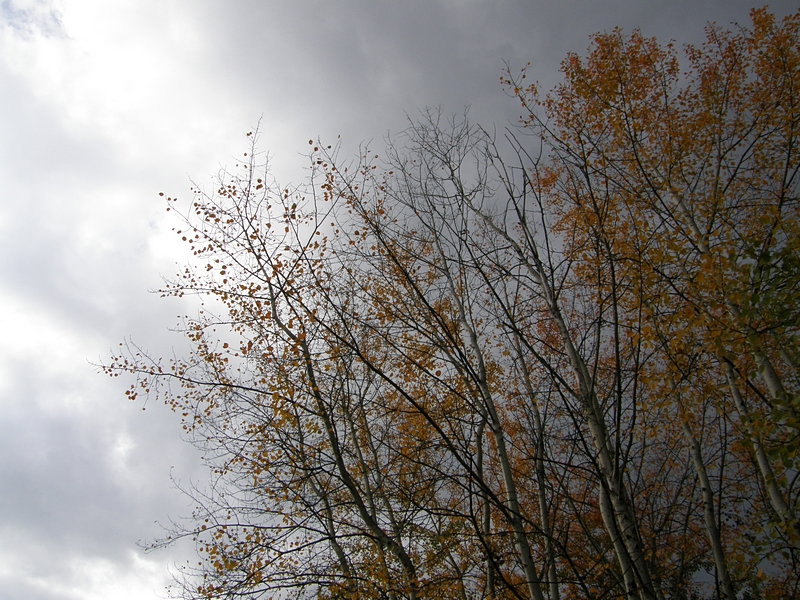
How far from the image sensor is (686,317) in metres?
3.23

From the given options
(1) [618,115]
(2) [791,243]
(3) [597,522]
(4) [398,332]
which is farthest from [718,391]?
(3) [597,522]

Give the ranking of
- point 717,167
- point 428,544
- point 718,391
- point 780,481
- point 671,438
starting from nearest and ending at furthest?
point 780,481, point 718,391, point 428,544, point 717,167, point 671,438

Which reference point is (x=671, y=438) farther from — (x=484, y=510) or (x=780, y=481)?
(x=780, y=481)

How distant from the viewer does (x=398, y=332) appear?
16.4 ft

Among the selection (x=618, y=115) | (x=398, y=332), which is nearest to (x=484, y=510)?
(x=398, y=332)

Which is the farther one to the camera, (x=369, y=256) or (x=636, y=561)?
(x=369, y=256)

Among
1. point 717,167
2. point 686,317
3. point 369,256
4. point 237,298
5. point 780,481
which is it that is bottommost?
point 780,481

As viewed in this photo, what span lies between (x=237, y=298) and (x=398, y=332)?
288 centimetres

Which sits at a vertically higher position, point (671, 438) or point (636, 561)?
point (671, 438)

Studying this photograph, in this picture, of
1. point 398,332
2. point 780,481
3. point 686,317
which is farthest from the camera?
point 398,332

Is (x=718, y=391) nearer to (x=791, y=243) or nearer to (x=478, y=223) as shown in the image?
(x=791, y=243)

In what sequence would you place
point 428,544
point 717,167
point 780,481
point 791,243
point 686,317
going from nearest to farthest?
→ point 780,481, point 791,243, point 686,317, point 428,544, point 717,167

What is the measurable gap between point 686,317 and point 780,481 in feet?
3.69

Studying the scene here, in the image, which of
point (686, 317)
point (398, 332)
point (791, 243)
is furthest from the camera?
point (398, 332)
